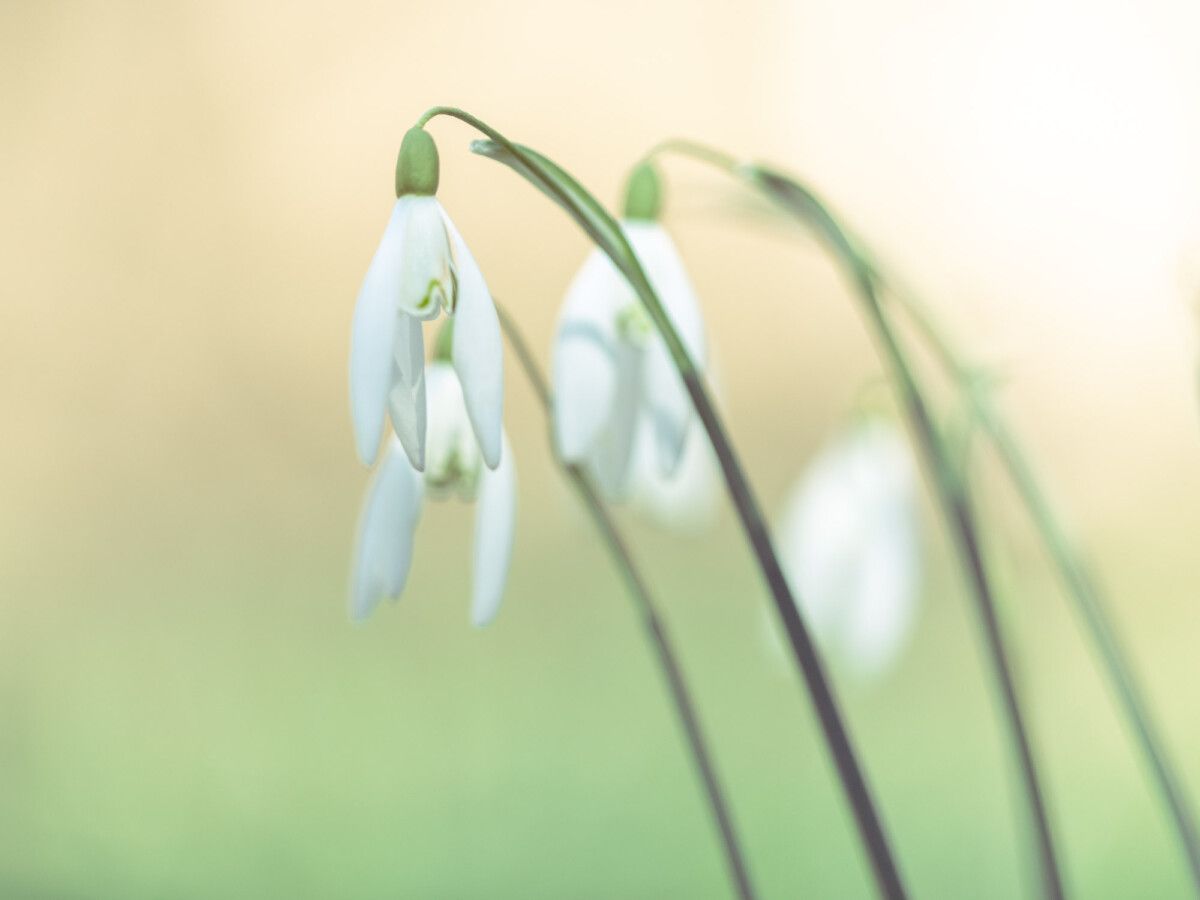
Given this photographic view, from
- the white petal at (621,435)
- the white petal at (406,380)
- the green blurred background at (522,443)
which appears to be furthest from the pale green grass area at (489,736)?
the white petal at (406,380)

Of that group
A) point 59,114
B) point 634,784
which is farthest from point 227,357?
point 634,784

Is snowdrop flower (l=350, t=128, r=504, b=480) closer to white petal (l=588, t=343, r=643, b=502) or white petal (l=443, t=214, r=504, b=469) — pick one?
white petal (l=443, t=214, r=504, b=469)

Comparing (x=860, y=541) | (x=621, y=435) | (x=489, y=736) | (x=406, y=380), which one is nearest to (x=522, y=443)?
(x=489, y=736)

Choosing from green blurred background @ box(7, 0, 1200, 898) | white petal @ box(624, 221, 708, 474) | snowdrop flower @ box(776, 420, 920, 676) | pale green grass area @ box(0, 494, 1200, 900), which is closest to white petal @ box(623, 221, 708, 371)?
white petal @ box(624, 221, 708, 474)

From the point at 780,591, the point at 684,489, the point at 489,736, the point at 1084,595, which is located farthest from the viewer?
the point at 489,736

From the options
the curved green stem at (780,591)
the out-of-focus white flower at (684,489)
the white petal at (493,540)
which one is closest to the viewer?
the curved green stem at (780,591)

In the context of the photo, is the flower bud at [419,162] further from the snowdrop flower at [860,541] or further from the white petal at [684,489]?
the snowdrop flower at [860,541]

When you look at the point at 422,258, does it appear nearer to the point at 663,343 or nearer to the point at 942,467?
the point at 663,343
